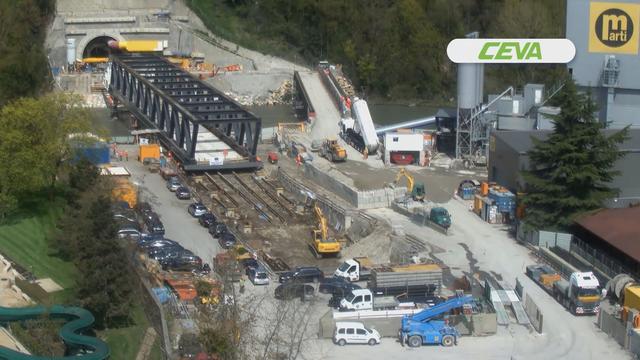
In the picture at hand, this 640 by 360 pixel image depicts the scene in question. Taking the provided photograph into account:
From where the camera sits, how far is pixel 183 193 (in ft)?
118

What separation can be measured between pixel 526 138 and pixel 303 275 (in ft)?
37.1

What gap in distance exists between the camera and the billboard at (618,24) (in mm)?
38125

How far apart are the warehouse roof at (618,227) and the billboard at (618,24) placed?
1012 cm

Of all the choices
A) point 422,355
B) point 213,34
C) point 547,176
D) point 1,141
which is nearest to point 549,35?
point 213,34

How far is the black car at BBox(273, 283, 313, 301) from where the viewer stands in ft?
84.3

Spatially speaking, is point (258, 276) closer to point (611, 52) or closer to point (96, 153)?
point (96, 153)

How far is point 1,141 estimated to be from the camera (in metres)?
32.2

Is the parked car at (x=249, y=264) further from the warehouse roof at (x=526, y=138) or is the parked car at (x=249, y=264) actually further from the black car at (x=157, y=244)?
the warehouse roof at (x=526, y=138)

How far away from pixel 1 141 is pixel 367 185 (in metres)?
11.8

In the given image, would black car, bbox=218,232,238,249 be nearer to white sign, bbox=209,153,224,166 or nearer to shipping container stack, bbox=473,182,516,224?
shipping container stack, bbox=473,182,516,224

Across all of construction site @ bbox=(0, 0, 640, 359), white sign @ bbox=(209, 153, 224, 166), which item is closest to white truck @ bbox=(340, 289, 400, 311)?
construction site @ bbox=(0, 0, 640, 359)

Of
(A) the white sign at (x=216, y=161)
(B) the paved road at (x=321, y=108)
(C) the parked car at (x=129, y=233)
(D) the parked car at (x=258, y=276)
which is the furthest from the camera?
(B) the paved road at (x=321, y=108)

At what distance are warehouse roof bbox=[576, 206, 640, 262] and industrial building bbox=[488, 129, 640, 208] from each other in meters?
2.49

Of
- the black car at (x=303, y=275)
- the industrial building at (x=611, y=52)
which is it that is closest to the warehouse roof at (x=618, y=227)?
the black car at (x=303, y=275)
